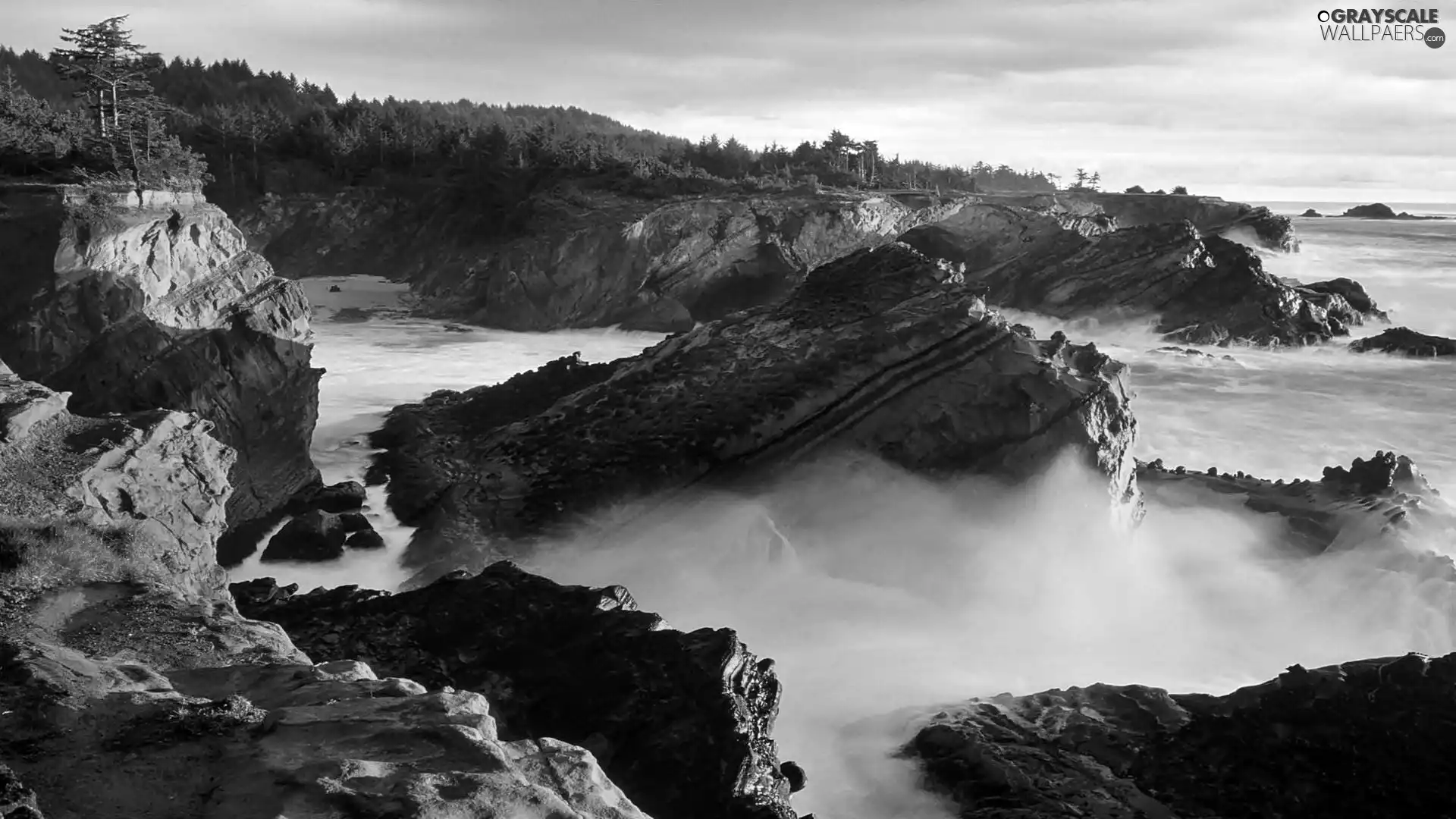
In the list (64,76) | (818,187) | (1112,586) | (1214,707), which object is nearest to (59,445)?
(1214,707)

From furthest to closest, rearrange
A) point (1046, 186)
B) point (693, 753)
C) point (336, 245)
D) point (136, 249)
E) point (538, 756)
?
point (1046, 186) → point (336, 245) → point (136, 249) → point (693, 753) → point (538, 756)

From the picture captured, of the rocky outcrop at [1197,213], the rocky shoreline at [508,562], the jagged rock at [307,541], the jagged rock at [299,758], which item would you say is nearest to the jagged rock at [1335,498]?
the rocky shoreline at [508,562]

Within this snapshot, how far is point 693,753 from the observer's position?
6910mm

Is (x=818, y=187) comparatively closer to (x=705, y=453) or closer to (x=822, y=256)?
(x=822, y=256)

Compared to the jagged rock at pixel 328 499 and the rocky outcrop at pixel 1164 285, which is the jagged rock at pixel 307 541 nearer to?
the jagged rock at pixel 328 499

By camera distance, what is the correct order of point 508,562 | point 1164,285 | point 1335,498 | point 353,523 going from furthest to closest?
point 1164,285 < point 353,523 < point 1335,498 < point 508,562

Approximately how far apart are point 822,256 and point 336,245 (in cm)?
2300

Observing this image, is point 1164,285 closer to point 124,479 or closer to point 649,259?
point 649,259

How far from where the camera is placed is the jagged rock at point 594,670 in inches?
268

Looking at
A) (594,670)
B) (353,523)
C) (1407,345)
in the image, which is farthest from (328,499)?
(1407,345)

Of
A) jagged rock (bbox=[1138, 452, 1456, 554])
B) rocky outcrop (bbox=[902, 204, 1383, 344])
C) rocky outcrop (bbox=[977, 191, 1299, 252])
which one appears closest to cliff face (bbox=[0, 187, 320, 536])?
jagged rock (bbox=[1138, 452, 1456, 554])

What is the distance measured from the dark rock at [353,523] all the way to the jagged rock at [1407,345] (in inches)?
1052

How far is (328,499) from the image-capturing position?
14.6 meters

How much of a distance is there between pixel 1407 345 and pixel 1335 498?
59.4ft
